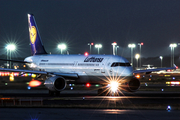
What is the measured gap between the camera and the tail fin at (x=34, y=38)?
54891 millimetres

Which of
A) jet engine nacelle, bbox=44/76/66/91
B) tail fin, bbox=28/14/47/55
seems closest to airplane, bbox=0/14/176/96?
jet engine nacelle, bbox=44/76/66/91

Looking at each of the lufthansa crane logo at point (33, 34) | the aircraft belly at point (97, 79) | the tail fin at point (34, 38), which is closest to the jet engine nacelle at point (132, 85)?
the aircraft belly at point (97, 79)

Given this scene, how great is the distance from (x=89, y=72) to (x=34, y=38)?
56.6ft

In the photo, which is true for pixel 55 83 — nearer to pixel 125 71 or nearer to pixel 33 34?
pixel 125 71

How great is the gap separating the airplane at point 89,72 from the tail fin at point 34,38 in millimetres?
5985

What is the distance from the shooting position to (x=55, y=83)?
38969 millimetres

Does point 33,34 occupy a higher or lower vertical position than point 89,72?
higher

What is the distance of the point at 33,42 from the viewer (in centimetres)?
5578

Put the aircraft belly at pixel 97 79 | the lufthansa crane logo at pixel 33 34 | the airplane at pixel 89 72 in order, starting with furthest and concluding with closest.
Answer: the lufthansa crane logo at pixel 33 34, the airplane at pixel 89 72, the aircraft belly at pixel 97 79

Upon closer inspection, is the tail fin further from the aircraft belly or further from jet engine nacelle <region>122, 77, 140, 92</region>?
jet engine nacelle <region>122, 77, 140, 92</region>

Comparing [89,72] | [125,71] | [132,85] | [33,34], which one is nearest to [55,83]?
[89,72]

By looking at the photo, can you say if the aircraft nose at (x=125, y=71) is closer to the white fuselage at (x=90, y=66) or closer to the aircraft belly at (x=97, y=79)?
the white fuselage at (x=90, y=66)

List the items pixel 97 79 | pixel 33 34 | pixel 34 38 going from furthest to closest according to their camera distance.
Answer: pixel 33 34 → pixel 34 38 → pixel 97 79

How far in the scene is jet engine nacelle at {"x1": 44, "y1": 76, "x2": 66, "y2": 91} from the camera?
125 ft
